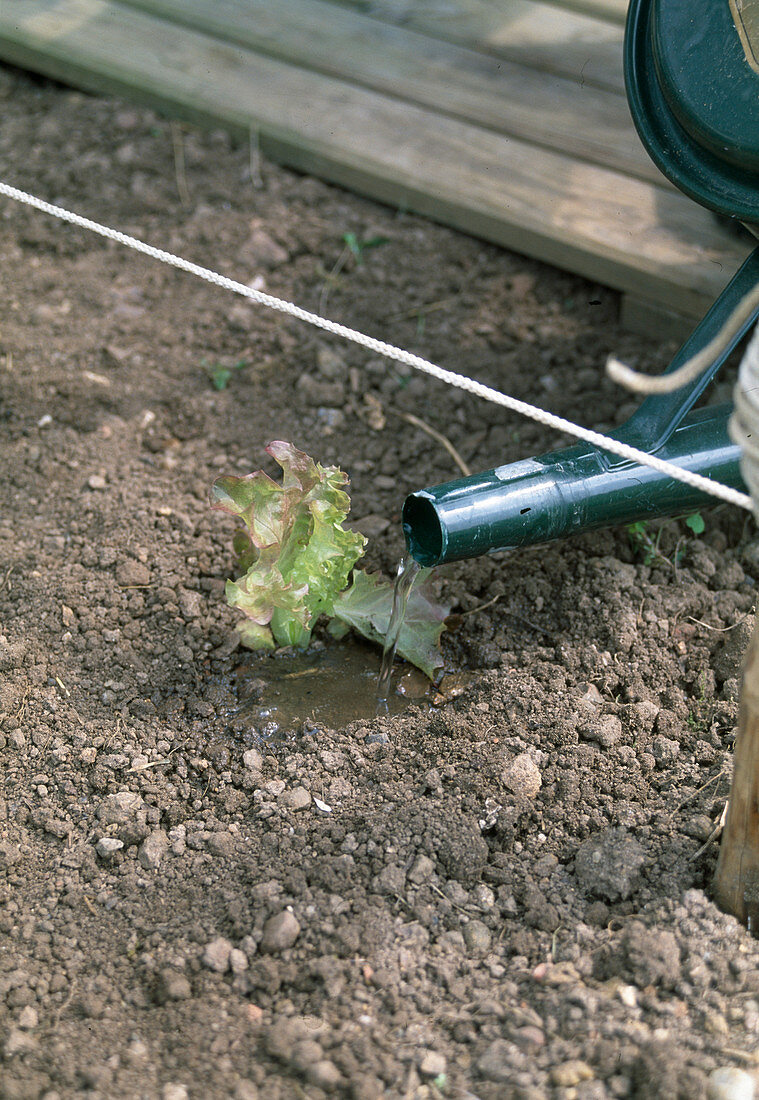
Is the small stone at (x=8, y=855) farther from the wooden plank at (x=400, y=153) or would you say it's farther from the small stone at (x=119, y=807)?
the wooden plank at (x=400, y=153)

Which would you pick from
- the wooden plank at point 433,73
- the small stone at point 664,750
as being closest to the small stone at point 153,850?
the small stone at point 664,750

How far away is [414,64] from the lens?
3.26m

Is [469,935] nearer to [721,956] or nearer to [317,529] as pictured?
[721,956]

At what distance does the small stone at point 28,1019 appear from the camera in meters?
1.50

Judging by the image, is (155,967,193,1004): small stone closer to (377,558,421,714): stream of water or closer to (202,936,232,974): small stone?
(202,936,232,974): small stone

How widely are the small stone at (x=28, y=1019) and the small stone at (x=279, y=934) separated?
1.16 ft

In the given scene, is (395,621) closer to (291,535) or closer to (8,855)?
(291,535)

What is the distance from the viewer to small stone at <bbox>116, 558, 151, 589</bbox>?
2203 millimetres

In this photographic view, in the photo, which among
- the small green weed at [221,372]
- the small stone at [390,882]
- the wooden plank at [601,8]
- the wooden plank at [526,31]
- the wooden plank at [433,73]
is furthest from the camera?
the wooden plank at [601,8]

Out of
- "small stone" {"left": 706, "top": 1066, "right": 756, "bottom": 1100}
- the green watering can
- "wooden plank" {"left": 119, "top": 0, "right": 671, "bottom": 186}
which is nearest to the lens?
"small stone" {"left": 706, "top": 1066, "right": 756, "bottom": 1100}

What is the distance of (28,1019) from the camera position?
1506 millimetres

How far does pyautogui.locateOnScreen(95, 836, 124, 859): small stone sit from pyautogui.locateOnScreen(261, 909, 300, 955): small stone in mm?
336

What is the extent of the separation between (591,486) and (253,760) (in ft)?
2.73

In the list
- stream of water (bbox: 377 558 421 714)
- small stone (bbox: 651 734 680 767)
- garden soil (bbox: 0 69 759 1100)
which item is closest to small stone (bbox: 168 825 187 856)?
garden soil (bbox: 0 69 759 1100)
